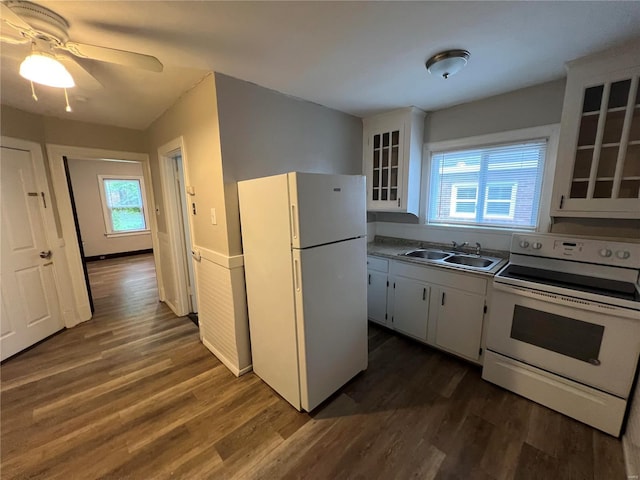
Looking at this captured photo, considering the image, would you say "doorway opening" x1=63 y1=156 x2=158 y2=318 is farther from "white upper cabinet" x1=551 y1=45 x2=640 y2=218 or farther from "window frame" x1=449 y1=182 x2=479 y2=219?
"white upper cabinet" x1=551 y1=45 x2=640 y2=218

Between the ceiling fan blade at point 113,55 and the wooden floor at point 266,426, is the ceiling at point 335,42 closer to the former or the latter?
the ceiling fan blade at point 113,55

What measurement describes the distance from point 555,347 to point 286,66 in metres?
2.64

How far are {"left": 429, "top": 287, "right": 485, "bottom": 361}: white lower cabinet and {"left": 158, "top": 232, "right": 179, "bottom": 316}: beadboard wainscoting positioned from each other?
3.01 metres

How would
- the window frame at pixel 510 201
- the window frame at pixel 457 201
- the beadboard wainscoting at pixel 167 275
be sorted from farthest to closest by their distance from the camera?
the beadboard wainscoting at pixel 167 275 → the window frame at pixel 457 201 → the window frame at pixel 510 201

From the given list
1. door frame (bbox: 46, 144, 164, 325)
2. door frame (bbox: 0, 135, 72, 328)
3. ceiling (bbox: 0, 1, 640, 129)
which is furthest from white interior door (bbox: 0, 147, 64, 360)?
ceiling (bbox: 0, 1, 640, 129)

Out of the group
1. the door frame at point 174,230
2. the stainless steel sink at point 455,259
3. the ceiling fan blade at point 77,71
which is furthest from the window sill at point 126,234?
the stainless steel sink at point 455,259

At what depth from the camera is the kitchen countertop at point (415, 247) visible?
2.15 metres

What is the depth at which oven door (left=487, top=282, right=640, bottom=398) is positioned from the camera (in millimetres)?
1504

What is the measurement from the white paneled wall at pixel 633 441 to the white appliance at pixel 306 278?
A: 1.54 m

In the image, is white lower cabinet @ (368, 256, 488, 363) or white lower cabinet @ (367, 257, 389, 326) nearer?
white lower cabinet @ (368, 256, 488, 363)

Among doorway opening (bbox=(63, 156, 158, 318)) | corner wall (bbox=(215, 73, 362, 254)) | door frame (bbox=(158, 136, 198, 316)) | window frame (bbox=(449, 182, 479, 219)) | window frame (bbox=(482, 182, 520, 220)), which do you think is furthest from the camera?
doorway opening (bbox=(63, 156, 158, 318))

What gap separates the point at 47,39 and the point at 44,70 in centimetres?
20

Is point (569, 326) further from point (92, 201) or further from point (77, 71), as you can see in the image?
point (92, 201)

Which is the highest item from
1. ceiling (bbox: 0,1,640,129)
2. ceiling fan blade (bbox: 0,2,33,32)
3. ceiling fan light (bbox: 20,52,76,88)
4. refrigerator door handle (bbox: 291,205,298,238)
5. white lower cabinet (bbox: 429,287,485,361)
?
ceiling (bbox: 0,1,640,129)
